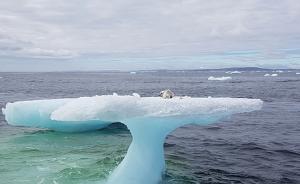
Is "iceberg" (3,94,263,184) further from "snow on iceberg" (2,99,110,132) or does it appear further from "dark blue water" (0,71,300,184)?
"snow on iceberg" (2,99,110,132)

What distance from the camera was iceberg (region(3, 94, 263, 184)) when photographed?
347 inches

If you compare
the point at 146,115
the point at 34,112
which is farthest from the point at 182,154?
the point at 34,112

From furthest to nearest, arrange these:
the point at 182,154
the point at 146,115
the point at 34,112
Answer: the point at 34,112, the point at 182,154, the point at 146,115

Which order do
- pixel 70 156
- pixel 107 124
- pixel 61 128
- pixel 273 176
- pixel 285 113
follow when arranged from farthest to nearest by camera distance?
1. pixel 285 113
2. pixel 107 124
3. pixel 61 128
4. pixel 70 156
5. pixel 273 176

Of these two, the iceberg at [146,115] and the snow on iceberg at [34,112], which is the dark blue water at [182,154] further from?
the iceberg at [146,115]

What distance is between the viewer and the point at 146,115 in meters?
9.01

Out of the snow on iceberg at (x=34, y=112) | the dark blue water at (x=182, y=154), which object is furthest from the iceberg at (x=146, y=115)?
the snow on iceberg at (x=34, y=112)

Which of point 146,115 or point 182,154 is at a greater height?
point 146,115

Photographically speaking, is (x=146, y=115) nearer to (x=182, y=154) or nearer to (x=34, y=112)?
(x=182, y=154)

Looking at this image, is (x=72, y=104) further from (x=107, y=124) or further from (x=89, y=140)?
(x=107, y=124)

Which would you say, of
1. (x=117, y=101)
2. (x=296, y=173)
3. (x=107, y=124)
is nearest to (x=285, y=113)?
(x=107, y=124)

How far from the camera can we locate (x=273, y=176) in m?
11.4

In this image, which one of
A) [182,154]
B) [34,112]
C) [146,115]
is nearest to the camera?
[146,115]

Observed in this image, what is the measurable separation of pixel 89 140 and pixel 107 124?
106 inches
